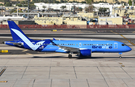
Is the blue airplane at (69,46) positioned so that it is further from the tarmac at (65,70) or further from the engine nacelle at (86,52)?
the tarmac at (65,70)

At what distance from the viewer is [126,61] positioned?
45062 millimetres

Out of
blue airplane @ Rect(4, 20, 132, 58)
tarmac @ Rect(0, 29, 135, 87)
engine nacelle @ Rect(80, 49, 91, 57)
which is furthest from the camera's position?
blue airplane @ Rect(4, 20, 132, 58)

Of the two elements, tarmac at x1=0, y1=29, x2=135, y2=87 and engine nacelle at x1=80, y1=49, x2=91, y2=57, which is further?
engine nacelle at x1=80, y1=49, x2=91, y2=57

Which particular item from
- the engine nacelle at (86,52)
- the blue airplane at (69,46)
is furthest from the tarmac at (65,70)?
the blue airplane at (69,46)

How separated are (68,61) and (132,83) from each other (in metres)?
16.3

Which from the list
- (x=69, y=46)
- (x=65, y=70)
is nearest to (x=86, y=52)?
(x=69, y=46)

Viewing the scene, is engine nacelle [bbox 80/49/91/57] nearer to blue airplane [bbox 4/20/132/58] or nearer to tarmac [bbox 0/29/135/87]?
A: blue airplane [bbox 4/20/132/58]

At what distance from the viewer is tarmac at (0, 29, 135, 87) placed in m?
31.7

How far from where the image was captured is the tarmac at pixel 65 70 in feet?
104

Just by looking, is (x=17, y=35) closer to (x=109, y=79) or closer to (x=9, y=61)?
(x=9, y=61)

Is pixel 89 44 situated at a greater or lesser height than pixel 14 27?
lesser

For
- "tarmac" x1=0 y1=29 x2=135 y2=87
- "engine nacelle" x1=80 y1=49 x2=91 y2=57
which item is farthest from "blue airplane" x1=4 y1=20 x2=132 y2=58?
"tarmac" x1=0 y1=29 x2=135 y2=87

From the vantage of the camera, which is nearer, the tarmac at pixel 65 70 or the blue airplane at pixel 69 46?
the tarmac at pixel 65 70

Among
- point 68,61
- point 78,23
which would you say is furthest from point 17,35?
point 78,23
